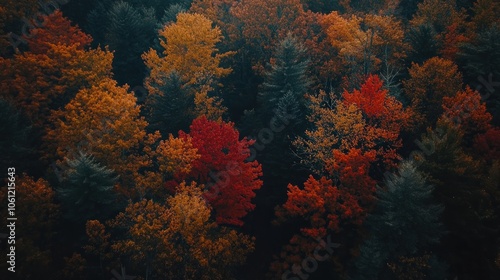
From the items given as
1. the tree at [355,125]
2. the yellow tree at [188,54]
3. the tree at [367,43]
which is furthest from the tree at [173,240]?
the tree at [367,43]

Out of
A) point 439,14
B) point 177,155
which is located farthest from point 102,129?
point 439,14

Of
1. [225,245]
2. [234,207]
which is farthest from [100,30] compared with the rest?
[225,245]

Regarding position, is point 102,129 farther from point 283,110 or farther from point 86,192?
point 283,110

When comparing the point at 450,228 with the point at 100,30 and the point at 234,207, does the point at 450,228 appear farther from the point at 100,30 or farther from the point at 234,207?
the point at 100,30

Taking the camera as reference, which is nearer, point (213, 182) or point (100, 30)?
point (213, 182)

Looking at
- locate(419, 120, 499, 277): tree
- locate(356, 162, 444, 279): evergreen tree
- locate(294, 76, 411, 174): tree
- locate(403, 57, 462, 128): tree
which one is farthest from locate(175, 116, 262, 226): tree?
locate(403, 57, 462, 128): tree

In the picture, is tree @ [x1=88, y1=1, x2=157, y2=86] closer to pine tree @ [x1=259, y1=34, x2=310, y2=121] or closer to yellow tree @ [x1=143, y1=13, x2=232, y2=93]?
yellow tree @ [x1=143, y1=13, x2=232, y2=93]

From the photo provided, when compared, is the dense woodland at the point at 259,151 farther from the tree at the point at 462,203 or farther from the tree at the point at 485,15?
the tree at the point at 485,15

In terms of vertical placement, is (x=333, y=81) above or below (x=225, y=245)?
above
